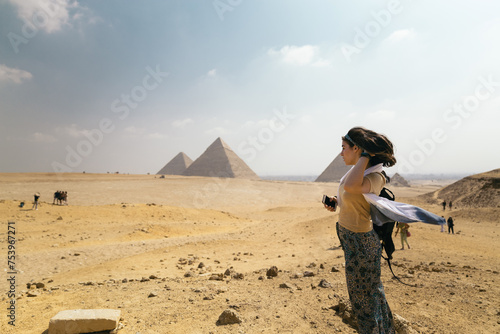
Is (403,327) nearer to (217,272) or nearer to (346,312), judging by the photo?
(346,312)

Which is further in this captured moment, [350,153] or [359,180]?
[350,153]

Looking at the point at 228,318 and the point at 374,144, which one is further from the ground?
the point at 374,144

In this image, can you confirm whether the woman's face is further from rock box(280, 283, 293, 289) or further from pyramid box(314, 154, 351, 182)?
pyramid box(314, 154, 351, 182)

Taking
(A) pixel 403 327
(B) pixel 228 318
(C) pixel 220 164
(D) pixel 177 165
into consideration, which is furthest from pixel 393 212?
(D) pixel 177 165

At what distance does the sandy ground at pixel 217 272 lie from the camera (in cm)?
310

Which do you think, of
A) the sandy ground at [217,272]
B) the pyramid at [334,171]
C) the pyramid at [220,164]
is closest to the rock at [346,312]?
the sandy ground at [217,272]

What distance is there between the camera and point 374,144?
1970 mm

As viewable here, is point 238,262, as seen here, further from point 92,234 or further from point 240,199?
point 240,199

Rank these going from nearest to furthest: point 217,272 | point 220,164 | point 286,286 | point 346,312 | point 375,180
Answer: point 375,180, point 346,312, point 286,286, point 217,272, point 220,164

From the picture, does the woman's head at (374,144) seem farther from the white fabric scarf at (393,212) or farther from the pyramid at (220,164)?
the pyramid at (220,164)

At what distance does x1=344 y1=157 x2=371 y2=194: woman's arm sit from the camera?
195 cm

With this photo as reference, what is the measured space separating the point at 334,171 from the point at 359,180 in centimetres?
7520

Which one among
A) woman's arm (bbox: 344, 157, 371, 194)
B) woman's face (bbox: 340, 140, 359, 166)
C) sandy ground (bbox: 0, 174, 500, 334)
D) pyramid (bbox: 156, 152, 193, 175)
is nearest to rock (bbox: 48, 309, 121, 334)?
sandy ground (bbox: 0, 174, 500, 334)

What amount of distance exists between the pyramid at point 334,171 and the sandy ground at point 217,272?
59103 millimetres
